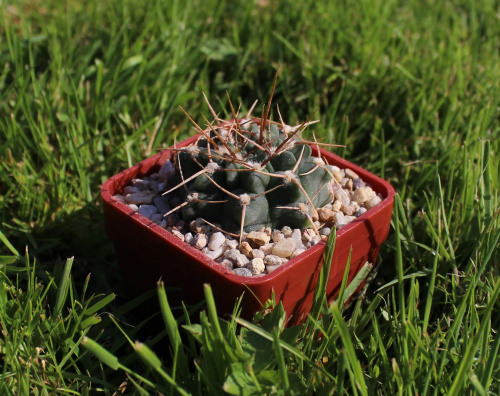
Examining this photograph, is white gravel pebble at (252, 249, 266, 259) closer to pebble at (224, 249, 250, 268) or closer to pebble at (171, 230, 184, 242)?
pebble at (224, 249, 250, 268)

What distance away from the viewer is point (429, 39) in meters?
2.54

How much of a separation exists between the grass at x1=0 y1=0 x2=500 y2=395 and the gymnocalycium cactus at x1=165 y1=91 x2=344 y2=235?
20 centimetres

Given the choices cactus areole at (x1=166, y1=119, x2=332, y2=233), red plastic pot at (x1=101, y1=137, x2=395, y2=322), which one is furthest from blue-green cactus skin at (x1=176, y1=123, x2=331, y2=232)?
red plastic pot at (x1=101, y1=137, x2=395, y2=322)

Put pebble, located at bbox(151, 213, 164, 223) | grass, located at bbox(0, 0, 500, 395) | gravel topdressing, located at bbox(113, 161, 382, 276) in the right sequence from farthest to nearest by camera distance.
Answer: pebble, located at bbox(151, 213, 164, 223)
gravel topdressing, located at bbox(113, 161, 382, 276)
grass, located at bbox(0, 0, 500, 395)

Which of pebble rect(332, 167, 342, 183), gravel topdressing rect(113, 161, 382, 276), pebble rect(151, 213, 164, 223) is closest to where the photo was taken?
gravel topdressing rect(113, 161, 382, 276)

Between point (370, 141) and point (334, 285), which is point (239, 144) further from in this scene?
point (370, 141)

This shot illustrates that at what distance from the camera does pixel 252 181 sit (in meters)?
1.35

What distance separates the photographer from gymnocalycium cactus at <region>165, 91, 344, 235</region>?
136 cm

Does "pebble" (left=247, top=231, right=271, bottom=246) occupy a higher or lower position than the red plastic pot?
higher

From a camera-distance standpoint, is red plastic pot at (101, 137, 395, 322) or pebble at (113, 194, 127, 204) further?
pebble at (113, 194, 127, 204)

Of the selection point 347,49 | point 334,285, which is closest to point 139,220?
point 334,285

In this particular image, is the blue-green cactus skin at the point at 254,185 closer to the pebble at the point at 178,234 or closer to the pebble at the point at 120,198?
the pebble at the point at 178,234

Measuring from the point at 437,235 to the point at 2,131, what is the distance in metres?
1.32

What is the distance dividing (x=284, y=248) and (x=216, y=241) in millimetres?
144
